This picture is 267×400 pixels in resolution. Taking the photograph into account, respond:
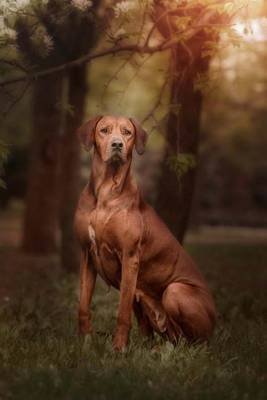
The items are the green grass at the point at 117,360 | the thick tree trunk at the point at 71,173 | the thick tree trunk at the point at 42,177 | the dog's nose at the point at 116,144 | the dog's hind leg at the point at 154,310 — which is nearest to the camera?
the green grass at the point at 117,360

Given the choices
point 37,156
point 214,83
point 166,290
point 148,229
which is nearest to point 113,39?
point 214,83

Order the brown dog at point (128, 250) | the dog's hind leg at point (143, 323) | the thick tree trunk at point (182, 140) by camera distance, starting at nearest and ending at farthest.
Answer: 1. the brown dog at point (128, 250)
2. the dog's hind leg at point (143, 323)
3. the thick tree trunk at point (182, 140)

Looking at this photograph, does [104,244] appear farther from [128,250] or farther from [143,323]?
[143,323]

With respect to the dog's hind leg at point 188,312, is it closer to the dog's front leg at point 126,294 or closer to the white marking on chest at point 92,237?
the dog's front leg at point 126,294

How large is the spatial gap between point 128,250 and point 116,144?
89 centimetres

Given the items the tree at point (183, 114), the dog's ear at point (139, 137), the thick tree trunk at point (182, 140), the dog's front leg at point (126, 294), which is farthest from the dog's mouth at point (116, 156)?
the thick tree trunk at point (182, 140)

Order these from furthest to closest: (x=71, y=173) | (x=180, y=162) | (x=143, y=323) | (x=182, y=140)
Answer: (x=71, y=173) < (x=182, y=140) < (x=180, y=162) < (x=143, y=323)

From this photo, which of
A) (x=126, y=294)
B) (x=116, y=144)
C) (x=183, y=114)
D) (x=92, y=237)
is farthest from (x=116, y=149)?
(x=183, y=114)

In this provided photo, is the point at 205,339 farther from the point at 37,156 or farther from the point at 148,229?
the point at 37,156

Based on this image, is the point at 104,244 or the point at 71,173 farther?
the point at 71,173

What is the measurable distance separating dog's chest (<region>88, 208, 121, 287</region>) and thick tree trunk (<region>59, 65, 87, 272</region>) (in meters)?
7.20

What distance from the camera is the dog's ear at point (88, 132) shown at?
6840 millimetres

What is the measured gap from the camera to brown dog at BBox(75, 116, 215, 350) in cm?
674

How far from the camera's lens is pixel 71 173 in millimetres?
16016
